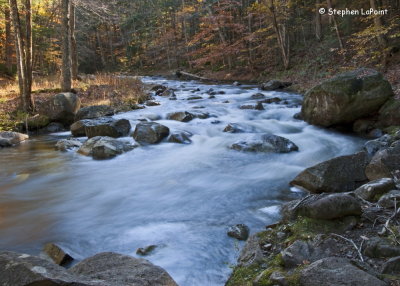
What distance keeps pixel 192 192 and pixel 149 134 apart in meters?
3.84

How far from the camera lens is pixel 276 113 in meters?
12.5

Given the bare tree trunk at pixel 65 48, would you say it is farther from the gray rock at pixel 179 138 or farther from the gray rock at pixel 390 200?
the gray rock at pixel 390 200

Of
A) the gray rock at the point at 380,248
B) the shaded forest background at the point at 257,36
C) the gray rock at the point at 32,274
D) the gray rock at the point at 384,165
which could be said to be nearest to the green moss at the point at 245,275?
the gray rock at the point at 380,248

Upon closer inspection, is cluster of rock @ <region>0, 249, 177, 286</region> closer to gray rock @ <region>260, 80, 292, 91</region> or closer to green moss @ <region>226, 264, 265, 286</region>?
green moss @ <region>226, 264, 265, 286</region>

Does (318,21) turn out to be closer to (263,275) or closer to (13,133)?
(13,133)

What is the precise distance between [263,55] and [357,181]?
2016 cm

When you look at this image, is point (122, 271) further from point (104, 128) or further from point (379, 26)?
point (379, 26)

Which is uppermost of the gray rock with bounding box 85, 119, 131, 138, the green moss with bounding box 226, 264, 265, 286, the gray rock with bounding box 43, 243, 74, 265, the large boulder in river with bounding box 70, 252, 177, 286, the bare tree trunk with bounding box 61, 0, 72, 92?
the bare tree trunk with bounding box 61, 0, 72, 92

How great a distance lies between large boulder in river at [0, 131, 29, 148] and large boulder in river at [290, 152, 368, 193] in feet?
28.2

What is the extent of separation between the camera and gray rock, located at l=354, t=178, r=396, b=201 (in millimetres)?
4210

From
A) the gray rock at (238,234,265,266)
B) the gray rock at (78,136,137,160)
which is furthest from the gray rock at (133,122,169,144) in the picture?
the gray rock at (238,234,265,266)

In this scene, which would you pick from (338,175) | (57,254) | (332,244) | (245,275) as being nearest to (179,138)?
(338,175)

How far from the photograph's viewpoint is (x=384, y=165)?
5.23 metres

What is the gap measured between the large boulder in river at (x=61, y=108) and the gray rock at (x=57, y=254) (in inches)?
337
